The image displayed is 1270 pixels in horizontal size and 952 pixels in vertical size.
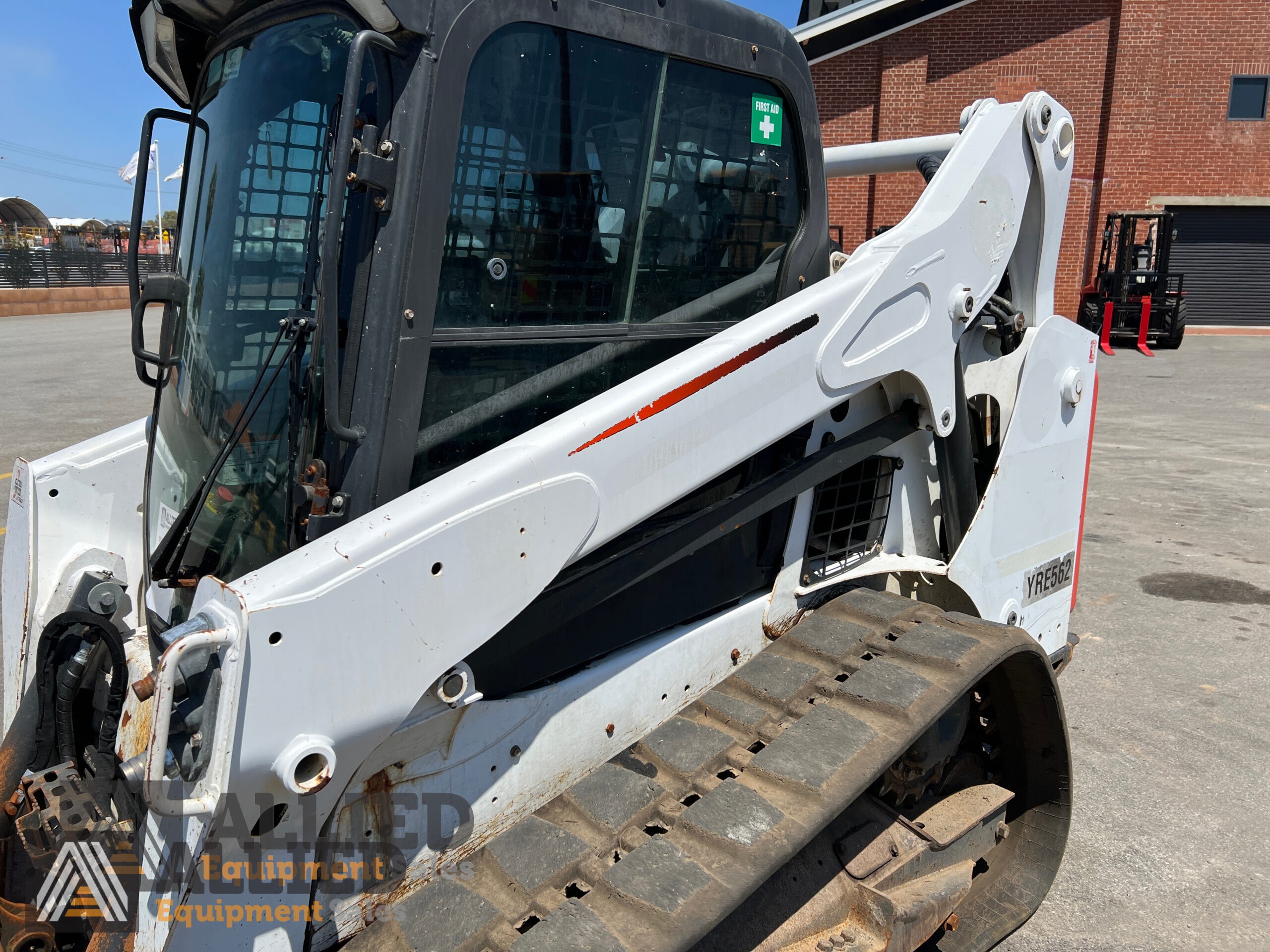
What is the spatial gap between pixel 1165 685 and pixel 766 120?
3.89 metres

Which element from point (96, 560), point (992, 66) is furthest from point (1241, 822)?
point (992, 66)

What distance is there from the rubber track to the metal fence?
96.4 feet

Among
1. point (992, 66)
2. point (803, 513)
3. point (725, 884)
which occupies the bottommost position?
point (725, 884)

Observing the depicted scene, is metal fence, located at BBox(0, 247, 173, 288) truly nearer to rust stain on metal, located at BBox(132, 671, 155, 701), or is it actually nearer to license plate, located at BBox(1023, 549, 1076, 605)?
license plate, located at BBox(1023, 549, 1076, 605)

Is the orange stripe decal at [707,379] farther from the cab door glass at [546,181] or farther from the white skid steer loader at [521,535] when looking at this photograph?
the cab door glass at [546,181]

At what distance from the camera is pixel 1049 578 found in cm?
356

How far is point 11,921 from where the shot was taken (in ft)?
7.13

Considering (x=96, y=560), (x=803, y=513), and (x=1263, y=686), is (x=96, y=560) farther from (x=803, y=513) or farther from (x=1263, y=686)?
(x=1263, y=686)

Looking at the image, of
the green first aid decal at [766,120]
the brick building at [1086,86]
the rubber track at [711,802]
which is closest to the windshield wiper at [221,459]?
the rubber track at [711,802]

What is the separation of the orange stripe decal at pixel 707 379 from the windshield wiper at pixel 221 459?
25.0 inches

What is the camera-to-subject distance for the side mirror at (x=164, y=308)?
2.34 m

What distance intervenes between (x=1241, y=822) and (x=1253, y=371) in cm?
1570

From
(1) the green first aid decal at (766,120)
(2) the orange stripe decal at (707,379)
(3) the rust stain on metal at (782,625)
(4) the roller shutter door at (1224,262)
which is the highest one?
(4) the roller shutter door at (1224,262)

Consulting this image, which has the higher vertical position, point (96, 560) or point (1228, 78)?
point (1228, 78)
